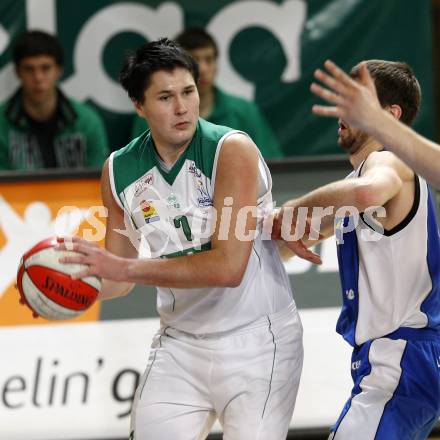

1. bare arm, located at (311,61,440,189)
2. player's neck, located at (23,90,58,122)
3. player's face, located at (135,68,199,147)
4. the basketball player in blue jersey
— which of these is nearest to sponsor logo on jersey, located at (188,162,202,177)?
player's face, located at (135,68,199,147)

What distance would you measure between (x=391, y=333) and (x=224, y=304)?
2.33 ft

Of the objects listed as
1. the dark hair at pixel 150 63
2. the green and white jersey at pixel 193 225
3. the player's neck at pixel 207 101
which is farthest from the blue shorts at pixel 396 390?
the player's neck at pixel 207 101

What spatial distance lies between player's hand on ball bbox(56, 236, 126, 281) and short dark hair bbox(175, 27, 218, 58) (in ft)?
12.3

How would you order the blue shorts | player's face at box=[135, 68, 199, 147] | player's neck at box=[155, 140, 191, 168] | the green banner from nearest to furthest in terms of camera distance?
the blue shorts, player's face at box=[135, 68, 199, 147], player's neck at box=[155, 140, 191, 168], the green banner

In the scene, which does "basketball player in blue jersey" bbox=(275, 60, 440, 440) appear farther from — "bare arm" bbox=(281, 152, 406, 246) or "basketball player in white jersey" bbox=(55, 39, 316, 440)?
"basketball player in white jersey" bbox=(55, 39, 316, 440)

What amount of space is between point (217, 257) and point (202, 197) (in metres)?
0.33

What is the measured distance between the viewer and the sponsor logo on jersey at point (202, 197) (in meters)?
4.46

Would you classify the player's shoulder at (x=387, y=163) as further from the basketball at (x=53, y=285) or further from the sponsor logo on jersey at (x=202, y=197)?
the basketball at (x=53, y=285)

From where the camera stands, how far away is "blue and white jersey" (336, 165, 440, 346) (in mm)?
4301

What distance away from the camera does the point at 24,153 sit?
763 cm

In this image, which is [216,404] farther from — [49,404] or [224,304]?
[49,404]

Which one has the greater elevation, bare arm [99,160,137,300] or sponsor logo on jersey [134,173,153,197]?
sponsor logo on jersey [134,173,153,197]

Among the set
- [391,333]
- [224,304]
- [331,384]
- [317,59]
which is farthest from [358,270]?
[317,59]

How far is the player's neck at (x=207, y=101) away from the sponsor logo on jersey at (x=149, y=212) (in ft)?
10.5
